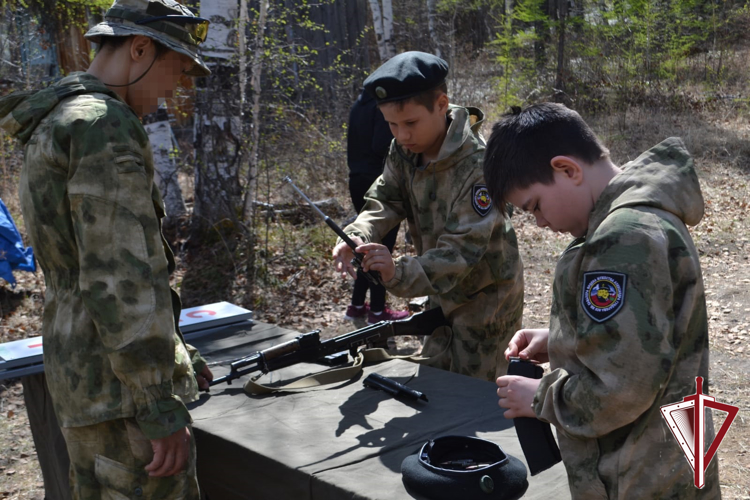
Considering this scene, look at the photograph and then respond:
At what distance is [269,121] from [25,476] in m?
4.75

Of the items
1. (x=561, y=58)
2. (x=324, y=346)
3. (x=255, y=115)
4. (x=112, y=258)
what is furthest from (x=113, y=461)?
(x=561, y=58)

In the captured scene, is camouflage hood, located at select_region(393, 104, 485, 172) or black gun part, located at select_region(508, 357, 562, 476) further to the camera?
camouflage hood, located at select_region(393, 104, 485, 172)

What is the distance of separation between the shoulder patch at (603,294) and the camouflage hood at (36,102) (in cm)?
144

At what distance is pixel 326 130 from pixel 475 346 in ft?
23.9

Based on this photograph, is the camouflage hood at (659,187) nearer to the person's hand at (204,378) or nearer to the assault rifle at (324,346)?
the assault rifle at (324,346)

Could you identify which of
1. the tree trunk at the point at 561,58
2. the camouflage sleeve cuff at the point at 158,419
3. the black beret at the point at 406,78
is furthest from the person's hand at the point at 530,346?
the tree trunk at the point at 561,58

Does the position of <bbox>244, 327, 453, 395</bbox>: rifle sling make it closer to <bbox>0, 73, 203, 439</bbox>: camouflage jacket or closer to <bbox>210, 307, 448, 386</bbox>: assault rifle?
<bbox>210, 307, 448, 386</bbox>: assault rifle

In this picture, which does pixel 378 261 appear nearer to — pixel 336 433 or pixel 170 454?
pixel 336 433

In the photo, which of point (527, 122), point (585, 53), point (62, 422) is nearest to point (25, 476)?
point (62, 422)

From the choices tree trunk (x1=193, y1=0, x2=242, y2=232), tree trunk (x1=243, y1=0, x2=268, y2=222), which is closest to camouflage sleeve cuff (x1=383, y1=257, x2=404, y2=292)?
tree trunk (x1=243, y1=0, x2=268, y2=222)

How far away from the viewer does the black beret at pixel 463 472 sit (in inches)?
74.5

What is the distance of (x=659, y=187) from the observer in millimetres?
1530

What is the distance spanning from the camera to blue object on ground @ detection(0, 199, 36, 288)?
6.40m

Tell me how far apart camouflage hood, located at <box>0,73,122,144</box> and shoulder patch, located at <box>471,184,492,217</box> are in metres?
1.48
